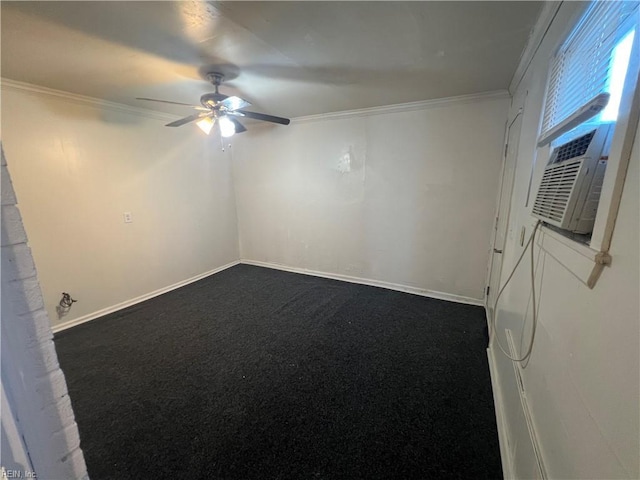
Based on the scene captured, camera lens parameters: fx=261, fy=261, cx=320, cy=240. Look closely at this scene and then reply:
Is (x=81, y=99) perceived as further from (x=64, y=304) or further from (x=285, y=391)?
(x=285, y=391)

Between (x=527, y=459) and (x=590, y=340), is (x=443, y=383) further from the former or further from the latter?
(x=590, y=340)

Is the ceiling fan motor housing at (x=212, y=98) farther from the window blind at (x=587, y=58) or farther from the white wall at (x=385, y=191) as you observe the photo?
the window blind at (x=587, y=58)

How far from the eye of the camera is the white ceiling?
133cm

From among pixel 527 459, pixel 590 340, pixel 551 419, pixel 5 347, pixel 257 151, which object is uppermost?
pixel 257 151

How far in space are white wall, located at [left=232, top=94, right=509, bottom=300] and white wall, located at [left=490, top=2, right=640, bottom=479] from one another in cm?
146

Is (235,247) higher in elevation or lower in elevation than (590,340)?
lower

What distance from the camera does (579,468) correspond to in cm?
67

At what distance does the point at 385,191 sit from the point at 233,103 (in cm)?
194

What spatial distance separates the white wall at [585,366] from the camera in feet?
1.72

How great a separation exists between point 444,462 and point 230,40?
104 inches

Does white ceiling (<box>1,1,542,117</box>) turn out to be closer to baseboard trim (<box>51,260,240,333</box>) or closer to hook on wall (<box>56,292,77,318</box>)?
hook on wall (<box>56,292,77,318</box>)

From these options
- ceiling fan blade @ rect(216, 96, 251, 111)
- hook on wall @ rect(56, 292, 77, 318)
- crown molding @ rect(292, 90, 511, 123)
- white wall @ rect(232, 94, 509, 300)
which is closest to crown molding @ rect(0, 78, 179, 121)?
white wall @ rect(232, 94, 509, 300)

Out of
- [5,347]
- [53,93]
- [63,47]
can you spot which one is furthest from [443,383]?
[53,93]

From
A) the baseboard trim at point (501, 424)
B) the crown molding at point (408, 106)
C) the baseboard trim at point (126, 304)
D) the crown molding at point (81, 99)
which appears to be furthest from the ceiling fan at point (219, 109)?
the baseboard trim at point (501, 424)
